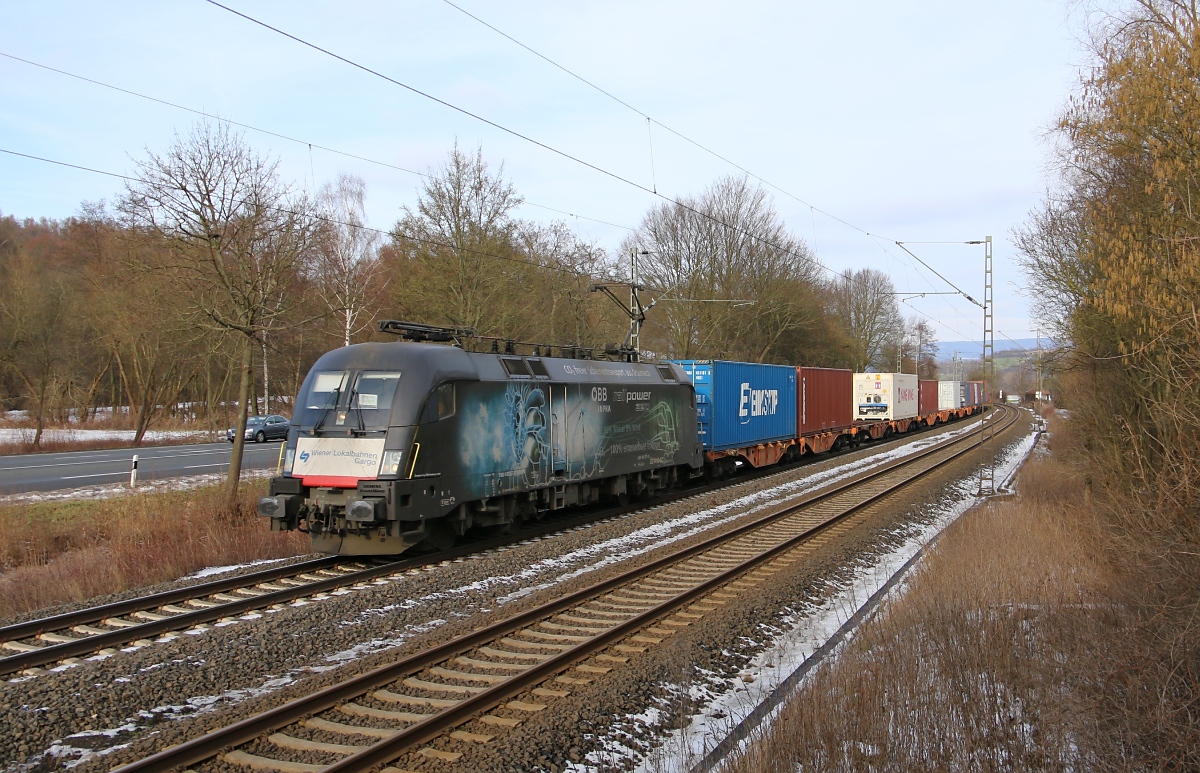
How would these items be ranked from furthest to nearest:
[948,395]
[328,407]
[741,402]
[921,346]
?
[921,346] < [948,395] < [741,402] < [328,407]

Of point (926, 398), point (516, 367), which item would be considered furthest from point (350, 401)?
point (926, 398)

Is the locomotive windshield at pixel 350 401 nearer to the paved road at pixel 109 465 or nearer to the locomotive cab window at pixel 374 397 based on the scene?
the locomotive cab window at pixel 374 397

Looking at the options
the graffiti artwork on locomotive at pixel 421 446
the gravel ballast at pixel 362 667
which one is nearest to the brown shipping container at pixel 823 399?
the graffiti artwork on locomotive at pixel 421 446

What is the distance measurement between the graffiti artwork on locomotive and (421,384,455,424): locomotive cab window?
2cm

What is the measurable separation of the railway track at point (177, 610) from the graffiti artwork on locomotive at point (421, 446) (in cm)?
40

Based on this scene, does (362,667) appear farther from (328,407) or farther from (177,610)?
(328,407)

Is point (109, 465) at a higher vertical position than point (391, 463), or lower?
lower

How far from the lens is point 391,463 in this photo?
9.80 m

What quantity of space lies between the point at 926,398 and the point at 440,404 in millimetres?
40346

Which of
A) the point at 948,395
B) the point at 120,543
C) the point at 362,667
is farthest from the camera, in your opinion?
the point at 948,395

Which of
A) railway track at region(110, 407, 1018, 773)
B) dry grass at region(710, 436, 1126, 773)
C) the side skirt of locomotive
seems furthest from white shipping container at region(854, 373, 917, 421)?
the side skirt of locomotive

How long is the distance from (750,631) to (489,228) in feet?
66.3

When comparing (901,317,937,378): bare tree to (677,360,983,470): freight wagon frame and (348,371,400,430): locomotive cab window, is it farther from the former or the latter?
(348,371,400,430): locomotive cab window

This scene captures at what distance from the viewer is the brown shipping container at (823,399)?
1016 inches
